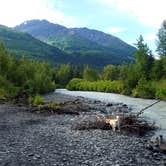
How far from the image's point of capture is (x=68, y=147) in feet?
76.6

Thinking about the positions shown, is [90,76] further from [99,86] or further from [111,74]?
[99,86]

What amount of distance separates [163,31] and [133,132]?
109673 mm

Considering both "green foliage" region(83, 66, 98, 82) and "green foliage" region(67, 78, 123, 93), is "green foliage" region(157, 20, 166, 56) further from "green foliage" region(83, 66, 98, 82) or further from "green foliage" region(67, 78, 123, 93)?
"green foliage" region(83, 66, 98, 82)

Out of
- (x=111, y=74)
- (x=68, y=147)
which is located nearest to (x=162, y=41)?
(x=111, y=74)

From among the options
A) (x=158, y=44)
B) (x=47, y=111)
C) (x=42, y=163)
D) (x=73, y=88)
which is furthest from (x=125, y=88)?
(x=42, y=163)

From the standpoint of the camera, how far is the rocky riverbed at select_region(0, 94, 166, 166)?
19.8 meters

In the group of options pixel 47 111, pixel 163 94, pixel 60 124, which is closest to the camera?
pixel 60 124

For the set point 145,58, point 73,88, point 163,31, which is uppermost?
point 163,31

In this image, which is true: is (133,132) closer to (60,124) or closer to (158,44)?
(60,124)

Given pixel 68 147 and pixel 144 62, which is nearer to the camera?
pixel 68 147

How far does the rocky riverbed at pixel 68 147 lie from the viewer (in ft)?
65.0

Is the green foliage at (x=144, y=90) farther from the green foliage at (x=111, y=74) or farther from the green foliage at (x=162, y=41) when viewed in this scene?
the green foliage at (x=111, y=74)

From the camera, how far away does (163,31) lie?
135375 mm

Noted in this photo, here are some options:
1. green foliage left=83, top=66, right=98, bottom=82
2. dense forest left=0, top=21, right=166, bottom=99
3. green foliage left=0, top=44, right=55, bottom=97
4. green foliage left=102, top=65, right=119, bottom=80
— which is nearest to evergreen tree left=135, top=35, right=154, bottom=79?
dense forest left=0, top=21, right=166, bottom=99
